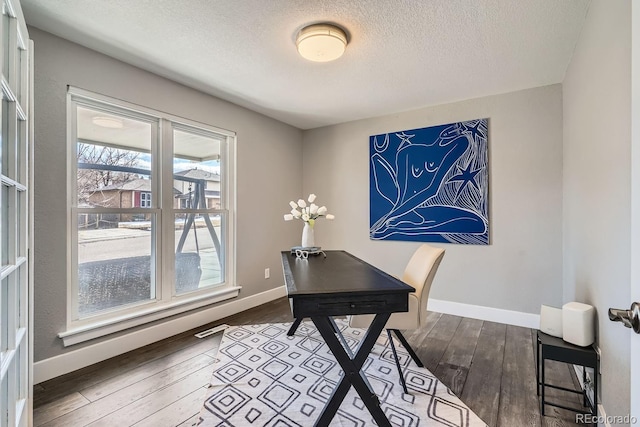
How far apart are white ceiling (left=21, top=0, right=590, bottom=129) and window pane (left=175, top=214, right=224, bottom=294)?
137 cm

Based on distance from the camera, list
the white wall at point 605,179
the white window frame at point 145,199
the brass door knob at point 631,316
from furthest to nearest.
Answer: the white window frame at point 145,199
the white wall at point 605,179
the brass door knob at point 631,316

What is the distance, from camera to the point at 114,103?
94.0 inches

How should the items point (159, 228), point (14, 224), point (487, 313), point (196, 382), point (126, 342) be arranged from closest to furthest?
point (14, 224) < point (196, 382) < point (126, 342) < point (159, 228) < point (487, 313)

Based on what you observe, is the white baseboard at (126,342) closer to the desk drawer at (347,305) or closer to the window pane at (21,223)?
the window pane at (21,223)

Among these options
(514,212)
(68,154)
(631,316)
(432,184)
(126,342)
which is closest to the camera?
(631,316)

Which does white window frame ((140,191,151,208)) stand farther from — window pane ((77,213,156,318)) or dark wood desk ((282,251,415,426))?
dark wood desk ((282,251,415,426))

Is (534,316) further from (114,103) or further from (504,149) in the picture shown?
(114,103)

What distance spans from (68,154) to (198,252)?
141 cm

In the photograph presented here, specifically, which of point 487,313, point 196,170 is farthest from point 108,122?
point 487,313

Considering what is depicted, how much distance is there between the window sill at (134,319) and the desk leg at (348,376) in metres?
1.83

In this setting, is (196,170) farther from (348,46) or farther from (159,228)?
(348,46)

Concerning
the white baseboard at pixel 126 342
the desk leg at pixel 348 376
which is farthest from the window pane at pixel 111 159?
the desk leg at pixel 348 376

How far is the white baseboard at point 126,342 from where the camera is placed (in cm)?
204

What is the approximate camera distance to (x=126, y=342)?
243 centimetres
